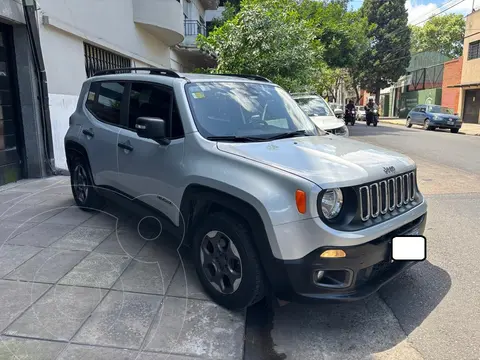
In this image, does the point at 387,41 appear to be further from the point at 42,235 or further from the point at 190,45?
the point at 42,235

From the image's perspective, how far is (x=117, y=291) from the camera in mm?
3242

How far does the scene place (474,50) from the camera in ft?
91.3

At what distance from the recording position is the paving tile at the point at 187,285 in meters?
3.25

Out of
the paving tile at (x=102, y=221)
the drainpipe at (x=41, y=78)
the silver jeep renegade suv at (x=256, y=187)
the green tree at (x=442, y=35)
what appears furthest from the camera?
the green tree at (x=442, y=35)

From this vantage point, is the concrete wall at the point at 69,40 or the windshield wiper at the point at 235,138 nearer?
the windshield wiper at the point at 235,138

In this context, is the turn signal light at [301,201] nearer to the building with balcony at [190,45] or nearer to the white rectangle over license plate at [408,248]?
the white rectangle over license plate at [408,248]

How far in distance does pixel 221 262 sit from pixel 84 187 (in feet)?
9.74

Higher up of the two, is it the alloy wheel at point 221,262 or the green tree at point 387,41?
the green tree at point 387,41

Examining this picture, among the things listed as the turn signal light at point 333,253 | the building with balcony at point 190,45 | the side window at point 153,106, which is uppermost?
the building with balcony at point 190,45

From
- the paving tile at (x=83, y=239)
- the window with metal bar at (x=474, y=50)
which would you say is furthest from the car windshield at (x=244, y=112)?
the window with metal bar at (x=474, y=50)

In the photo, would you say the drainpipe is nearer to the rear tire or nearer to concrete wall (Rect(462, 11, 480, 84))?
the rear tire

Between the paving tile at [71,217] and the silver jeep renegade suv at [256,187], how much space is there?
3.36ft

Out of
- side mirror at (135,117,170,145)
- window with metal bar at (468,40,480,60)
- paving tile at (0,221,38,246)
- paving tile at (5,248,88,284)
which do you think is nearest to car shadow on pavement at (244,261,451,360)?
side mirror at (135,117,170,145)

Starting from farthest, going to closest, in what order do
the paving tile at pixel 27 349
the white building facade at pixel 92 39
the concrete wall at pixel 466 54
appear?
the concrete wall at pixel 466 54, the white building facade at pixel 92 39, the paving tile at pixel 27 349
